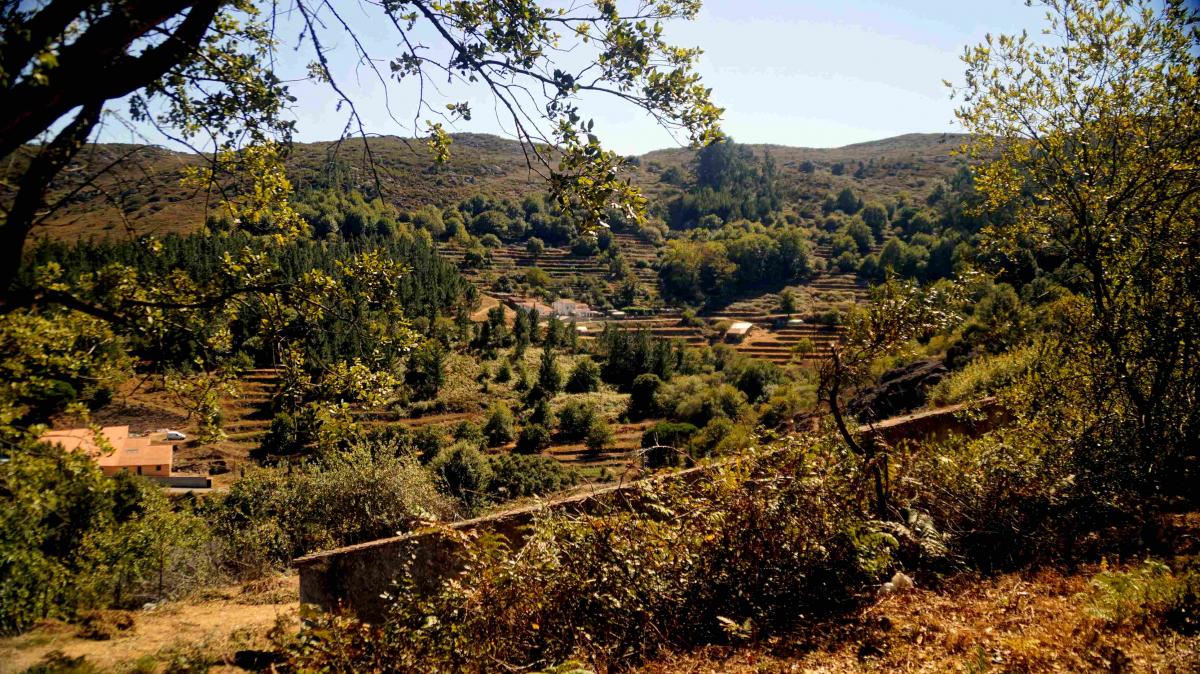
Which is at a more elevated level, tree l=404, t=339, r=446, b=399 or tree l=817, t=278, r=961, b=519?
tree l=817, t=278, r=961, b=519

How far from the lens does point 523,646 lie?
13.3 feet

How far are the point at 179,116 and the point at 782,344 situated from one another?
66515mm

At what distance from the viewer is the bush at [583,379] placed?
176 ft

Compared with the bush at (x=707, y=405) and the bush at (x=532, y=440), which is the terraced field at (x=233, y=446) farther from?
the bush at (x=707, y=405)

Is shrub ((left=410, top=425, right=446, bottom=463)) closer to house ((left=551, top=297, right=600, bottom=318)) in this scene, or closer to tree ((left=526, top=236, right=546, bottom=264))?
house ((left=551, top=297, right=600, bottom=318))

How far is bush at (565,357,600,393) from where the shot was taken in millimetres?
53562

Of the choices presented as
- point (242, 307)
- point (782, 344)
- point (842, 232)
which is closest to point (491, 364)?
point (782, 344)

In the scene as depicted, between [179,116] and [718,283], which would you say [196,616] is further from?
[718,283]

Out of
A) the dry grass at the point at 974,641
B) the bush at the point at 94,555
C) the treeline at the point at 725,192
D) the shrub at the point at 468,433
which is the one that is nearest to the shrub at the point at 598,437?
the shrub at the point at 468,433

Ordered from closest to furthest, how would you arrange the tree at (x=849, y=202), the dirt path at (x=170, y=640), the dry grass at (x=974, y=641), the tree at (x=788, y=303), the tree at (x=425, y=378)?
the dry grass at (x=974, y=641) < the dirt path at (x=170, y=640) < the tree at (x=425, y=378) < the tree at (x=788, y=303) < the tree at (x=849, y=202)

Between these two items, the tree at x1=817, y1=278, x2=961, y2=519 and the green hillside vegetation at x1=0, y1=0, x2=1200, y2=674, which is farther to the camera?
the tree at x1=817, y1=278, x2=961, y2=519

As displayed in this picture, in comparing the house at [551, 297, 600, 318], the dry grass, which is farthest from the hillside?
the house at [551, 297, 600, 318]

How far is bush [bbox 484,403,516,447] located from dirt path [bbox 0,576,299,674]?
33.3m

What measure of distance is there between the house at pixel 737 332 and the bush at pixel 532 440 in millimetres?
35427
